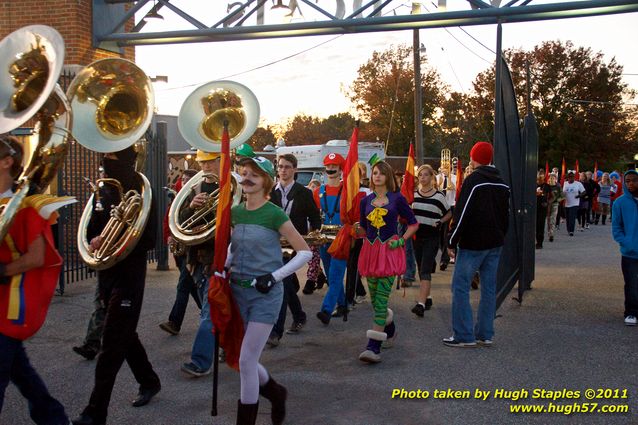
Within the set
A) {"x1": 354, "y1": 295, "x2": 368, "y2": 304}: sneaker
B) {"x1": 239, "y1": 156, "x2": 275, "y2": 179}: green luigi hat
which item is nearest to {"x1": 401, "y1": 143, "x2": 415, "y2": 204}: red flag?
{"x1": 354, "y1": 295, "x2": 368, "y2": 304}: sneaker

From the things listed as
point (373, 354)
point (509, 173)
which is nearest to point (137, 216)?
point (373, 354)

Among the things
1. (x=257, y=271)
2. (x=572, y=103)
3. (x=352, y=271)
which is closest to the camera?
(x=257, y=271)

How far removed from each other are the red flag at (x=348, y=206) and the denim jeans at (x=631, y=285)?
3.12 metres

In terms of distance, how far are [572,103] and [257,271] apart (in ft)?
142

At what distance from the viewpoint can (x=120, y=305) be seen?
450cm

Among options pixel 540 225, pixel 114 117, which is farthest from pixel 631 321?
pixel 540 225

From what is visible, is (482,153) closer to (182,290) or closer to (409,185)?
(182,290)

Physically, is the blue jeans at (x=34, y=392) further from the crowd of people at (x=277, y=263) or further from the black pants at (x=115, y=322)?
the black pants at (x=115, y=322)

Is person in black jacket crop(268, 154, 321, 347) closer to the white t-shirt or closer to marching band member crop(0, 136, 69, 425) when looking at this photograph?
marching band member crop(0, 136, 69, 425)

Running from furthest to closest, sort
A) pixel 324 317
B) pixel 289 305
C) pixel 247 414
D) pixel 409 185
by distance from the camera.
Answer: pixel 409 185, pixel 324 317, pixel 289 305, pixel 247 414

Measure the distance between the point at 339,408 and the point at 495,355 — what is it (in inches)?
81.7

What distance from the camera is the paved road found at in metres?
4.79

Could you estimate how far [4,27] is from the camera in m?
12.3

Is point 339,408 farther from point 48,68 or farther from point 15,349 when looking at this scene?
point 48,68
